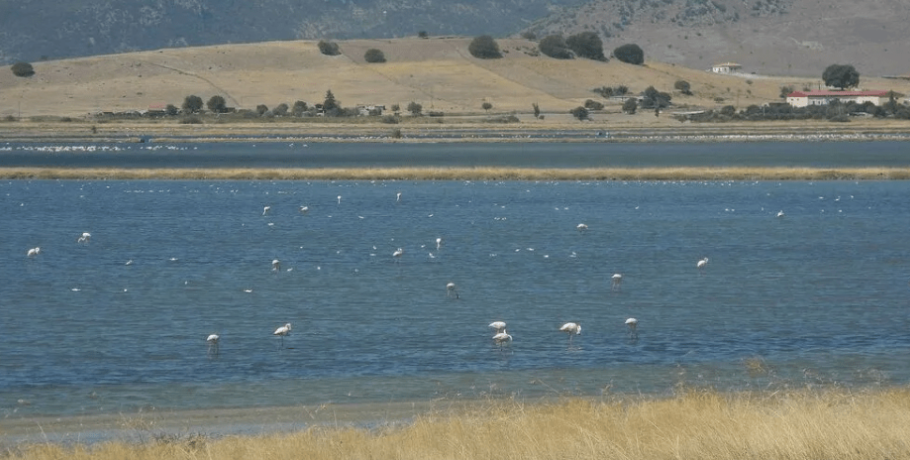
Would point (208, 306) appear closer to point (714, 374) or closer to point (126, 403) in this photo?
point (126, 403)

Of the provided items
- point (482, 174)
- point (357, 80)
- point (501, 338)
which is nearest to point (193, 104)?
point (357, 80)

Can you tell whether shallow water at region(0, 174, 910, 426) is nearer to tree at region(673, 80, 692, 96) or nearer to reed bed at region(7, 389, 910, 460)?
reed bed at region(7, 389, 910, 460)

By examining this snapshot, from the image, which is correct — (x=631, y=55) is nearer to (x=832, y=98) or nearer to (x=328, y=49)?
(x=832, y=98)

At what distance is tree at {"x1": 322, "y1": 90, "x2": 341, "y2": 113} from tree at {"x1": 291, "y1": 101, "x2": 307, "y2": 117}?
213cm

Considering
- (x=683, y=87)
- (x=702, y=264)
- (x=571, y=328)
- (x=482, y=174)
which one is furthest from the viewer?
(x=683, y=87)

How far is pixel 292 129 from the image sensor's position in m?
132

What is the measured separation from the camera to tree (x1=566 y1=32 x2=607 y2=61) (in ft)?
627

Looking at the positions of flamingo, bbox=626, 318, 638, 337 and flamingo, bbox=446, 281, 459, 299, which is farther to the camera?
flamingo, bbox=446, 281, 459, 299

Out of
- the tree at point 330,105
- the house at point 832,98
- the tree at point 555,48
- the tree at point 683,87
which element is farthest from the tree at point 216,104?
the house at point 832,98

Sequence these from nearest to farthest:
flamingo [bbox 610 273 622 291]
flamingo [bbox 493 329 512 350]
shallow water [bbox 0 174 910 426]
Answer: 1. shallow water [bbox 0 174 910 426]
2. flamingo [bbox 493 329 512 350]
3. flamingo [bbox 610 273 622 291]

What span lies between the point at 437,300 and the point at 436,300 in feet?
0.08

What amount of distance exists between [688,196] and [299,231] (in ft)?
61.1

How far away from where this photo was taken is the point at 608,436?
43.0ft

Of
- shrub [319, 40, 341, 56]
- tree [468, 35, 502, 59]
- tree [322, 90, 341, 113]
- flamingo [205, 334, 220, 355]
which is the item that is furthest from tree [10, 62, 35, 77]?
flamingo [205, 334, 220, 355]
